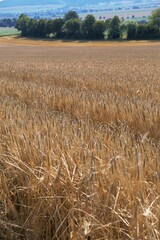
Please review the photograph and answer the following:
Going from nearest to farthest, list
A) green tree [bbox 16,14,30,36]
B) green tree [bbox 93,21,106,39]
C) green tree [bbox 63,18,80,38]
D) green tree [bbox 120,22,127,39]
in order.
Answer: green tree [bbox 120,22,127,39]
green tree [bbox 93,21,106,39]
green tree [bbox 63,18,80,38]
green tree [bbox 16,14,30,36]

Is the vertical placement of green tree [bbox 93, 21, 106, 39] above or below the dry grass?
below

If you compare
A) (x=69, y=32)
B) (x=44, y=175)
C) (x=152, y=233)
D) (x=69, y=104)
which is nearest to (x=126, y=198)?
(x=152, y=233)

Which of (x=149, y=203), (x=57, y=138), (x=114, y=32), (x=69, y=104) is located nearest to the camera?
(x=149, y=203)

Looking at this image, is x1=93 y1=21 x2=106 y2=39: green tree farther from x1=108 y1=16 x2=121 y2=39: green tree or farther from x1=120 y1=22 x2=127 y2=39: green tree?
x1=120 y1=22 x2=127 y2=39: green tree

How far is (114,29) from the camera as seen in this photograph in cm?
7381

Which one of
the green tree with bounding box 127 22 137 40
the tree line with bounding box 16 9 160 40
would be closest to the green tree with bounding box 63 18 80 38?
the tree line with bounding box 16 9 160 40

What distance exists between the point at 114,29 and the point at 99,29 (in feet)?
9.71

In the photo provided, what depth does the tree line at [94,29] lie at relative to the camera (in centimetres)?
7106

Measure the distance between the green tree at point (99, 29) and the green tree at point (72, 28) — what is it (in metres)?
4.54

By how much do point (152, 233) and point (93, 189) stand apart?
0.56 metres

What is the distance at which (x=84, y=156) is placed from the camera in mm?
2652

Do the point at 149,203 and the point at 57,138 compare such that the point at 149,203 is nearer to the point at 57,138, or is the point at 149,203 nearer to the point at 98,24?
the point at 57,138

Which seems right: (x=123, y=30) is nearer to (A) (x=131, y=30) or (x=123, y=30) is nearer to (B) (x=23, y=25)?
(A) (x=131, y=30)

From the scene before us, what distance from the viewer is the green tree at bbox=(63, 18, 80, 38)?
78812 millimetres
